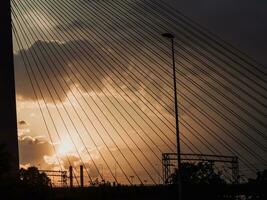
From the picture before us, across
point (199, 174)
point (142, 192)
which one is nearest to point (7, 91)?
point (142, 192)

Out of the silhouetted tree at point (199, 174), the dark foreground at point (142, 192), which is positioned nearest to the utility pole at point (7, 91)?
the dark foreground at point (142, 192)

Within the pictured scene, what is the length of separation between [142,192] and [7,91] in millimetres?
35525

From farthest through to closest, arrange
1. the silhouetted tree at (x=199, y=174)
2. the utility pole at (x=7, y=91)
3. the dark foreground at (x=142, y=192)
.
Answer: the silhouetted tree at (x=199, y=174) < the dark foreground at (x=142, y=192) < the utility pole at (x=7, y=91)

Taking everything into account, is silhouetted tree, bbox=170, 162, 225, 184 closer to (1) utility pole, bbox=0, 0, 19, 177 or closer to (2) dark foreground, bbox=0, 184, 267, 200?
(2) dark foreground, bbox=0, 184, 267, 200

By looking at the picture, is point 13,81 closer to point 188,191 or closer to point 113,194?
point 113,194

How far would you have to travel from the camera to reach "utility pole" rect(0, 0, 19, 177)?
102 feet

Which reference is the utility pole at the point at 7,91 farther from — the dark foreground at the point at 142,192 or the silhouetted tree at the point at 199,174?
the silhouetted tree at the point at 199,174

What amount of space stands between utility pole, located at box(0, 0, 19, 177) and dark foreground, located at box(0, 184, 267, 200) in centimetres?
851

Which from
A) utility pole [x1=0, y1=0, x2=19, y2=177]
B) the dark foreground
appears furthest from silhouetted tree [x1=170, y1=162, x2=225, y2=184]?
utility pole [x1=0, y1=0, x2=19, y2=177]

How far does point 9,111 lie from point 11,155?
2.23m

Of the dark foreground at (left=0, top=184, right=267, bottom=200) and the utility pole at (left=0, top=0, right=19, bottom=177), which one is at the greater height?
the utility pole at (left=0, top=0, right=19, bottom=177)

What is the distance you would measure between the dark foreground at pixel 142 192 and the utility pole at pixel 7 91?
8.51 m

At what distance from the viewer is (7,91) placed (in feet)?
103

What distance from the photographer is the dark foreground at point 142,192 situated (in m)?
44.1
